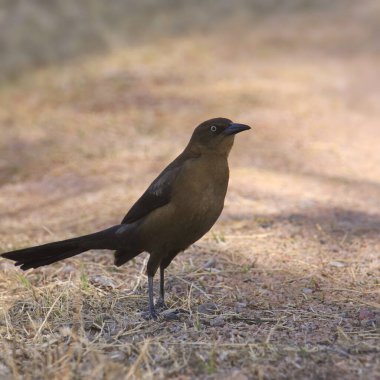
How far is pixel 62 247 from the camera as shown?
4.44 meters

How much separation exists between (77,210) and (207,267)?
188 cm

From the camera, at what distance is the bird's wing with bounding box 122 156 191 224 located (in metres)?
4.19

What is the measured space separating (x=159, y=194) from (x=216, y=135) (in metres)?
0.48

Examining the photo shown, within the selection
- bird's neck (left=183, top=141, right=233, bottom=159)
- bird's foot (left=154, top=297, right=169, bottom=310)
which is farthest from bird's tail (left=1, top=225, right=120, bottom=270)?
bird's neck (left=183, top=141, right=233, bottom=159)

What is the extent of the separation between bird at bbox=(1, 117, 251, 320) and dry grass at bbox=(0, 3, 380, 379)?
0.98 feet

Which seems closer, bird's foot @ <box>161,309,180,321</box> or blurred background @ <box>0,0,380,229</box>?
bird's foot @ <box>161,309,180,321</box>

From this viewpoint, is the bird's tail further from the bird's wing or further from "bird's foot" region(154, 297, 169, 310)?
"bird's foot" region(154, 297, 169, 310)

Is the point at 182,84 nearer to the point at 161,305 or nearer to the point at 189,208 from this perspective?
the point at 161,305

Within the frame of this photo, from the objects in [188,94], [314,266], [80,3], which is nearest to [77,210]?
[314,266]

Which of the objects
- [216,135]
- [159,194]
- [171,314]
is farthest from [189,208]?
[171,314]

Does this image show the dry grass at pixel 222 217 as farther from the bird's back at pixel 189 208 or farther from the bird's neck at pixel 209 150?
the bird's neck at pixel 209 150

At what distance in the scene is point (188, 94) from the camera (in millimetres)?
10609

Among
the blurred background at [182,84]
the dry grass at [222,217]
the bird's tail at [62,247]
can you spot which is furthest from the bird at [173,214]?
the blurred background at [182,84]

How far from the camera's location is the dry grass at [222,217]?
365cm
